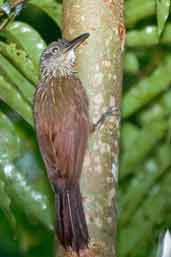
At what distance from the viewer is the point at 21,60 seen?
4574 millimetres

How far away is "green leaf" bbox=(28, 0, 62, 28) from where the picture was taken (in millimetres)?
4773

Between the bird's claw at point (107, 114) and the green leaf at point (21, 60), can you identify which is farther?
the green leaf at point (21, 60)

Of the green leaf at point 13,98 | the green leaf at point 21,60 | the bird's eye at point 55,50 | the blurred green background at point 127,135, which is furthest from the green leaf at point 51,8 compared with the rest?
the bird's eye at point 55,50

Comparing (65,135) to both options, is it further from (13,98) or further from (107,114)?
(107,114)

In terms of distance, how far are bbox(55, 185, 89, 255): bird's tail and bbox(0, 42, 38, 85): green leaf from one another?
0.61 metres

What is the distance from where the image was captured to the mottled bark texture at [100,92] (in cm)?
428

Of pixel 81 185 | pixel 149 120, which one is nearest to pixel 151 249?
pixel 149 120

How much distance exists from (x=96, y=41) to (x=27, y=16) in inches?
100

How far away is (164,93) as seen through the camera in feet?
18.3

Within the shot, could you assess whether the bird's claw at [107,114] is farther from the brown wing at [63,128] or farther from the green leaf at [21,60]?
the green leaf at [21,60]

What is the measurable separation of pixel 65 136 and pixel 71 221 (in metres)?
0.57

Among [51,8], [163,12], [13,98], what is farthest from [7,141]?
[163,12]

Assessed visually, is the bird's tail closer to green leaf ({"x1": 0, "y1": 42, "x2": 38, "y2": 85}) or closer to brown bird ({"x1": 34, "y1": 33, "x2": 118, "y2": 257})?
brown bird ({"x1": 34, "y1": 33, "x2": 118, "y2": 257})

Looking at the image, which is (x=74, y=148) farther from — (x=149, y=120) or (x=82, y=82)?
(x=149, y=120)
